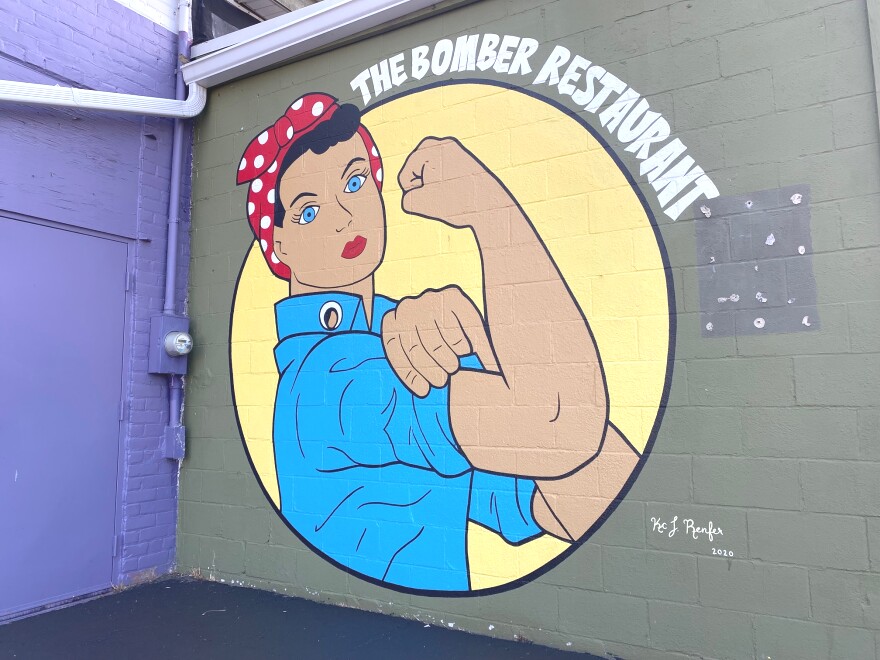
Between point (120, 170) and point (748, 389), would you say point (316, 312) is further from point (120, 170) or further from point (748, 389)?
point (748, 389)

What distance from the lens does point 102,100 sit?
4539 millimetres

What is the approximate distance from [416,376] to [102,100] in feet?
9.09

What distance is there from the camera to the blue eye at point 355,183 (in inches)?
173

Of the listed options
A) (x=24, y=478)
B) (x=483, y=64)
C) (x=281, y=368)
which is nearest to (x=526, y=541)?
(x=281, y=368)

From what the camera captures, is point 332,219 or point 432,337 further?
point 332,219

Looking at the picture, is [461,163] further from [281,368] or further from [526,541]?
[526,541]

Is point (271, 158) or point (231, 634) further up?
point (271, 158)

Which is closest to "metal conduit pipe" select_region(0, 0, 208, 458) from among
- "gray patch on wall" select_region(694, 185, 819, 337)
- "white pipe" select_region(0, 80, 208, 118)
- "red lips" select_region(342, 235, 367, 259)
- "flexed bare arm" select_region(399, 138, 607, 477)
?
"white pipe" select_region(0, 80, 208, 118)

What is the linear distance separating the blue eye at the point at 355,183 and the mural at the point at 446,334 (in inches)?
→ 0.7

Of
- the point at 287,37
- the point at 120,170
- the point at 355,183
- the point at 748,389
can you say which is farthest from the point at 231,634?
the point at 287,37

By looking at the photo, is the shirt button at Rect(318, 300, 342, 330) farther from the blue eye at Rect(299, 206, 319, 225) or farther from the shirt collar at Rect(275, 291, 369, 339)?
the blue eye at Rect(299, 206, 319, 225)

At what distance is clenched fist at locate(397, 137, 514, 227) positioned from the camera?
12.8 ft

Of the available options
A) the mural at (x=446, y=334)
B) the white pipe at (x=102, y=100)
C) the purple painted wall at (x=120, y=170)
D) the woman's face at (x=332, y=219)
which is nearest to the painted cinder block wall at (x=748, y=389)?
the mural at (x=446, y=334)
